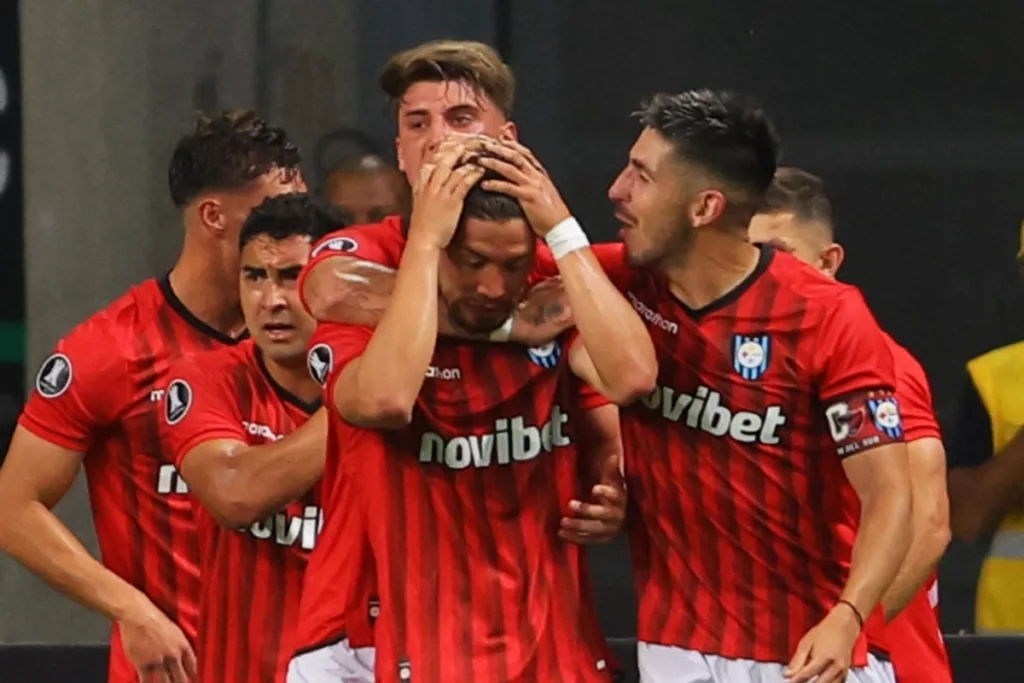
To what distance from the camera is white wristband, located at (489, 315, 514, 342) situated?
289 centimetres

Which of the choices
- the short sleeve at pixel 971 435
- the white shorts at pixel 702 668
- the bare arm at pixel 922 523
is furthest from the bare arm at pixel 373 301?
the short sleeve at pixel 971 435

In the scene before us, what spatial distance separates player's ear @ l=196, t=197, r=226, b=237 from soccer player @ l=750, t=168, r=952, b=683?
990mm

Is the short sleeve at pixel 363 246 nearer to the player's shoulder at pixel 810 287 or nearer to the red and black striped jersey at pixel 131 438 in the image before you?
the player's shoulder at pixel 810 287

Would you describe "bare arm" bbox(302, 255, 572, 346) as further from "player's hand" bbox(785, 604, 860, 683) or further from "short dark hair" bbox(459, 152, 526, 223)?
"player's hand" bbox(785, 604, 860, 683)

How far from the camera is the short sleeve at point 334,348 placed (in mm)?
2889

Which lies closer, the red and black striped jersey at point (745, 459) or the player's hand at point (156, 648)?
the red and black striped jersey at point (745, 459)

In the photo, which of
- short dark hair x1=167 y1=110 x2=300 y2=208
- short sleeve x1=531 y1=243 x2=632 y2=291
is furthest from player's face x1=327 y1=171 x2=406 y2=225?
short sleeve x1=531 y1=243 x2=632 y2=291

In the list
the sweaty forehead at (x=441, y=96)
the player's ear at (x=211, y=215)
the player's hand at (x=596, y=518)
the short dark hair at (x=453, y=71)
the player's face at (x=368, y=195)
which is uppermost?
the player's face at (x=368, y=195)

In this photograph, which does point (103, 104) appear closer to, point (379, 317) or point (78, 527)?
point (78, 527)

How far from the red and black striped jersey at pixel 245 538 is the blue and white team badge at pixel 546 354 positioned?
56 centimetres

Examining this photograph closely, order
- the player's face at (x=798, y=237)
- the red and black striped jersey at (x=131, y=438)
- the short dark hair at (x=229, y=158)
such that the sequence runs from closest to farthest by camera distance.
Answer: the red and black striped jersey at (x=131, y=438), the short dark hair at (x=229, y=158), the player's face at (x=798, y=237)

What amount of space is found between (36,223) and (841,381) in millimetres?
2598

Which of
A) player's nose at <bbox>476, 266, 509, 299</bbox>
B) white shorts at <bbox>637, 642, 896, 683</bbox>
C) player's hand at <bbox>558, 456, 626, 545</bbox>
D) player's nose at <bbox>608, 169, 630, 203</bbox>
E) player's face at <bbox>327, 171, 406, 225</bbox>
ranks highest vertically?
player's face at <bbox>327, 171, 406, 225</bbox>

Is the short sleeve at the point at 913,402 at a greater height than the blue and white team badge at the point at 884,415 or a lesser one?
greater
